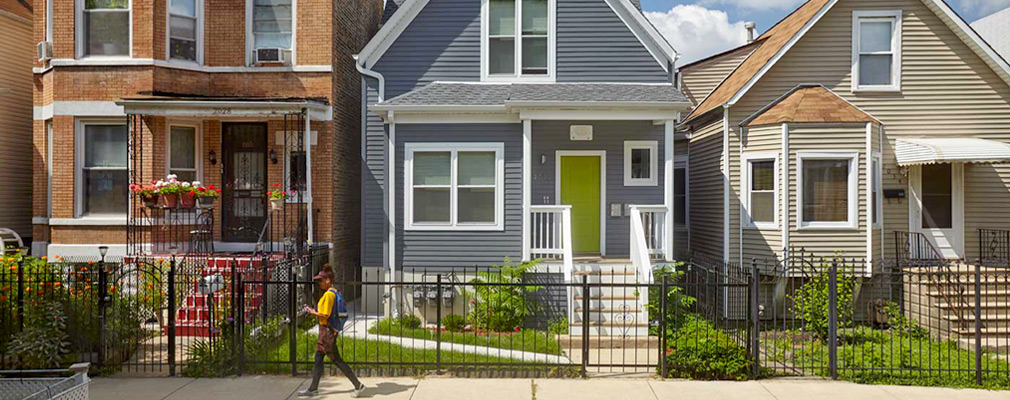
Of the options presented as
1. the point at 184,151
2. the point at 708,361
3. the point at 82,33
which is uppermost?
the point at 82,33

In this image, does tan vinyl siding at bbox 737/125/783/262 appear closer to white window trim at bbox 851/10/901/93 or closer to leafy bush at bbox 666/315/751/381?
white window trim at bbox 851/10/901/93

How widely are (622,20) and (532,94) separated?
2.71 m

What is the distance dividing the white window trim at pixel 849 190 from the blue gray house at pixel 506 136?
2.74m

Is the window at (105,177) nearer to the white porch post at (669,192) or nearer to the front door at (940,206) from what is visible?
the white porch post at (669,192)

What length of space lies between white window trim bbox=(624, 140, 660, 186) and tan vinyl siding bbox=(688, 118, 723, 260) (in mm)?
1917

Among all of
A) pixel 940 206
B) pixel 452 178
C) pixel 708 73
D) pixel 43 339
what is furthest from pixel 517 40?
pixel 940 206

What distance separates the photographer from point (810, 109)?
529 inches

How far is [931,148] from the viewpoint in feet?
43.3

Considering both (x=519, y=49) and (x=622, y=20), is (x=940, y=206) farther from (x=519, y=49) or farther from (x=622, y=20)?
(x=519, y=49)

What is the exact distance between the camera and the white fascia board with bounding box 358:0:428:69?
44.4ft

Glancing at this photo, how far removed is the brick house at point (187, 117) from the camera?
13.3 metres

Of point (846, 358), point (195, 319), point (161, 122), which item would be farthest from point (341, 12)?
point (846, 358)

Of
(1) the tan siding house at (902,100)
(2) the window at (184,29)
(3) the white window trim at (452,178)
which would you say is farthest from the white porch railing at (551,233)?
(2) the window at (184,29)

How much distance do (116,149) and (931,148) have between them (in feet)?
55.7
